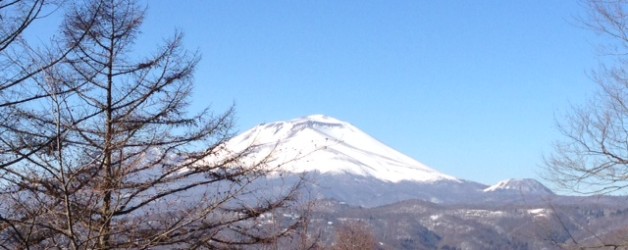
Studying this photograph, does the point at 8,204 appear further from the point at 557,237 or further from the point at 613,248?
the point at 613,248

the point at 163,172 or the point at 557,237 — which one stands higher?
the point at 163,172

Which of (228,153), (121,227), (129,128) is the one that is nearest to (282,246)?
(228,153)

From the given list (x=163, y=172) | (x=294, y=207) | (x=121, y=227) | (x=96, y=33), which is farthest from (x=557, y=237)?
(x=96, y=33)

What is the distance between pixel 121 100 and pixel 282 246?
2667mm

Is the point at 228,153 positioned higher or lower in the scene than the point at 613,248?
higher

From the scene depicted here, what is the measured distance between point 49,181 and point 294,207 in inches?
166

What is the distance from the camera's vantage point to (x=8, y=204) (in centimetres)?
514

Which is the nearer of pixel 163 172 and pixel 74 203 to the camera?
pixel 74 203

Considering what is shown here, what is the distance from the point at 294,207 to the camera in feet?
29.4

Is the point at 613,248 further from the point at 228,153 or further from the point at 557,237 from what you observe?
the point at 228,153

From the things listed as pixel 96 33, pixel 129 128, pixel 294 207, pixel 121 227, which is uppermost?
pixel 96 33

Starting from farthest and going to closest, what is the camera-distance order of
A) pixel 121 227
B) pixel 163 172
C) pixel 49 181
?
1. pixel 163 172
2. pixel 121 227
3. pixel 49 181

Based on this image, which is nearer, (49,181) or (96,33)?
(49,181)

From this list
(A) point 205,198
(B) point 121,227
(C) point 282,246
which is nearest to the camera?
(B) point 121,227
